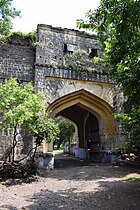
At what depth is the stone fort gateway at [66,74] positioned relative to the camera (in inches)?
357

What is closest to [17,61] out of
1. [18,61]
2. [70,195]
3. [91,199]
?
[18,61]

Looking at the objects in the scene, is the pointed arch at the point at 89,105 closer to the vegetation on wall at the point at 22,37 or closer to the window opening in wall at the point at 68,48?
the window opening in wall at the point at 68,48

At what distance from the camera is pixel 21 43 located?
A: 9.58 meters

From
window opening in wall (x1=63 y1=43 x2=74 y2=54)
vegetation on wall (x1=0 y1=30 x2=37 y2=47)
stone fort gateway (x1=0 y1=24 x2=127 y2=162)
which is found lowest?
stone fort gateway (x1=0 y1=24 x2=127 y2=162)

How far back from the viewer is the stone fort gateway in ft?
29.8

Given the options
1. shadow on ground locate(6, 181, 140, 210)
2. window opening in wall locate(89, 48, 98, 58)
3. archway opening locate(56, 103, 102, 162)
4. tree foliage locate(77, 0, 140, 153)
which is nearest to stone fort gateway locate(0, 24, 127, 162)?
window opening in wall locate(89, 48, 98, 58)

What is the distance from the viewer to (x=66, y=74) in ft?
31.3

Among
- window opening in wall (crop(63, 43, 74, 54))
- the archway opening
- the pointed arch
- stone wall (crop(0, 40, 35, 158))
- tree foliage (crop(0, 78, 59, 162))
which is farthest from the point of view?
the archway opening

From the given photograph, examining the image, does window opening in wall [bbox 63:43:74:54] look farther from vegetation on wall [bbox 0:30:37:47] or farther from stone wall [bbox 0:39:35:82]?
stone wall [bbox 0:39:35:82]

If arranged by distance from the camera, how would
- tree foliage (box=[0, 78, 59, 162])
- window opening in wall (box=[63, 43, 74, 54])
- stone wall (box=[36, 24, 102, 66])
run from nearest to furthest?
tree foliage (box=[0, 78, 59, 162]), stone wall (box=[36, 24, 102, 66]), window opening in wall (box=[63, 43, 74, 54])

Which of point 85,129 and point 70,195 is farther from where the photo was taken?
point 85,129

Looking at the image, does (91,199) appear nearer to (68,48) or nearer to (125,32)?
(125,32)

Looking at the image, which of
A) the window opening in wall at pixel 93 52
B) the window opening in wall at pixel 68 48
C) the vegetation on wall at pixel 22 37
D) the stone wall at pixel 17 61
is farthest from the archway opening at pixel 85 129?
the vegetation on wall at pixel 22 37

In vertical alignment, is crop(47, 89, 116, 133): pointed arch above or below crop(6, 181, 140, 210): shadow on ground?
above
